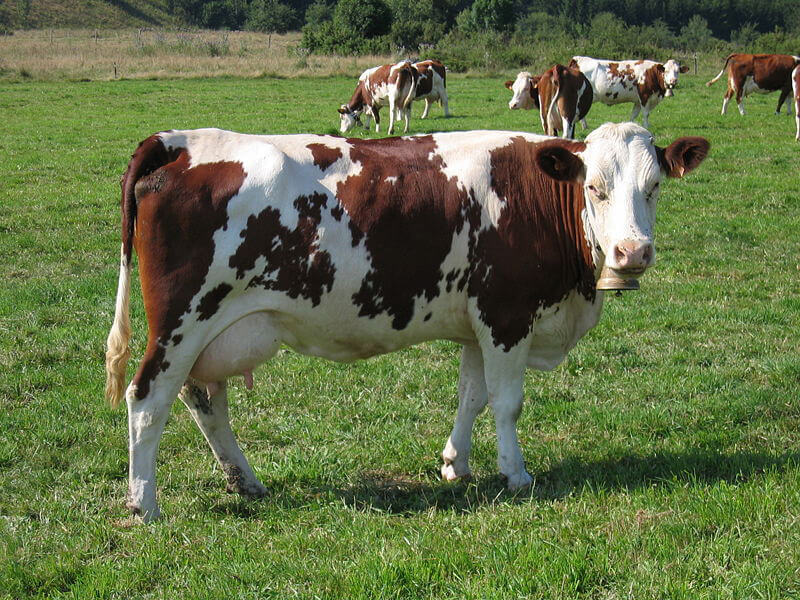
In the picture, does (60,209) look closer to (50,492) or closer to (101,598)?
(50,492)

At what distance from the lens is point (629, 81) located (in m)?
24.2

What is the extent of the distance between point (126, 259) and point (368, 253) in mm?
1284

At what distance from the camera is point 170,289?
4691 mm

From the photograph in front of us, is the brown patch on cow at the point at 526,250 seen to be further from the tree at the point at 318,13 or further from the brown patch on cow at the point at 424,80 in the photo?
the tree at the point at 318,13

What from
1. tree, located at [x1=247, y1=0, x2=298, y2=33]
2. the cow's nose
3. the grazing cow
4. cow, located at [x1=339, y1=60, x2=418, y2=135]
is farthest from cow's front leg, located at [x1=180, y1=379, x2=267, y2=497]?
tree, located at [x1=247, y1=0, x2=298, y2=33]

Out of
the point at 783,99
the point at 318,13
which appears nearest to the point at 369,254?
the point at 783,99

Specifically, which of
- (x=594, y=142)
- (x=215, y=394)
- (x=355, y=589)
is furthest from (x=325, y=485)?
(x=594, y=142)

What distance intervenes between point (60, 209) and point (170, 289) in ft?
31.8

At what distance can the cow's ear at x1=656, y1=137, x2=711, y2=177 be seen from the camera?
5.25 meters

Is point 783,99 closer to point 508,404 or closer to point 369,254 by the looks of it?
point 508,404

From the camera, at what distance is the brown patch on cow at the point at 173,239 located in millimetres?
4688

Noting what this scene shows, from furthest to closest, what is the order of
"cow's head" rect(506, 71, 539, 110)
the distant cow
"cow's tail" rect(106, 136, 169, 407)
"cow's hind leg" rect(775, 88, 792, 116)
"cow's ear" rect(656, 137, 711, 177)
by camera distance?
the distant cow → "cow's hind leg" rect(775, 88, 792, 116) → "cow's head" rect(506, 71, 539, 110) → "cow's ear" rect(656, 137, 711, 177) → "cow's tail" rect(106, 136, 169, 407)

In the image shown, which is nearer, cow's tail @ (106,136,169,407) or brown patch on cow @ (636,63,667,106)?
cow's tail @ (106,136,169,407)

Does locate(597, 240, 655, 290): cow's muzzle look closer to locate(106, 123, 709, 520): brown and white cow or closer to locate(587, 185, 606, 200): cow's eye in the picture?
locate(106, 123, 709, 520): brown and white cow
